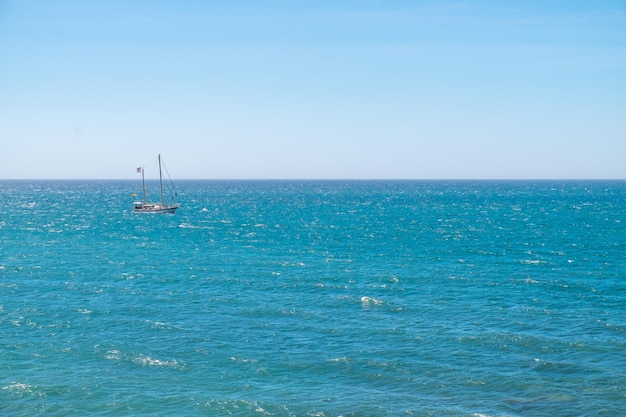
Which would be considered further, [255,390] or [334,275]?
[334,275]

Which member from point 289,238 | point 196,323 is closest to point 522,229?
point 289,238

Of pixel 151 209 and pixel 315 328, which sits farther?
pixel 151 209

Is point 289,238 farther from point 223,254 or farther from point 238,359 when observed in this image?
point 238,359

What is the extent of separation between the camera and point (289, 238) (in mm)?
109562

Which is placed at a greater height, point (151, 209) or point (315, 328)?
point (151, 209)

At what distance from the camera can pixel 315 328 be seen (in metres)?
51.2

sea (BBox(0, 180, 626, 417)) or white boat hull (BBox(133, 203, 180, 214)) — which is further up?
white boat hull (BBox(133, 203, 180, 214))

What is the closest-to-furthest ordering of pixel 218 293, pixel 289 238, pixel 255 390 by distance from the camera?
pixel 255 390, pixel 218 293, pixel 289 238

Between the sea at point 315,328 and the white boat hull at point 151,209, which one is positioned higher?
the white boat hull at point 151,209

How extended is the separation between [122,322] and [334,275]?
1141 inches

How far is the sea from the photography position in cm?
3712

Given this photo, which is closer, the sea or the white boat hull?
the sea

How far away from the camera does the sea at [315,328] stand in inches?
1462

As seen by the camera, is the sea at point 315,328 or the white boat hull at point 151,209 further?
the white boat hull at point 151,209
